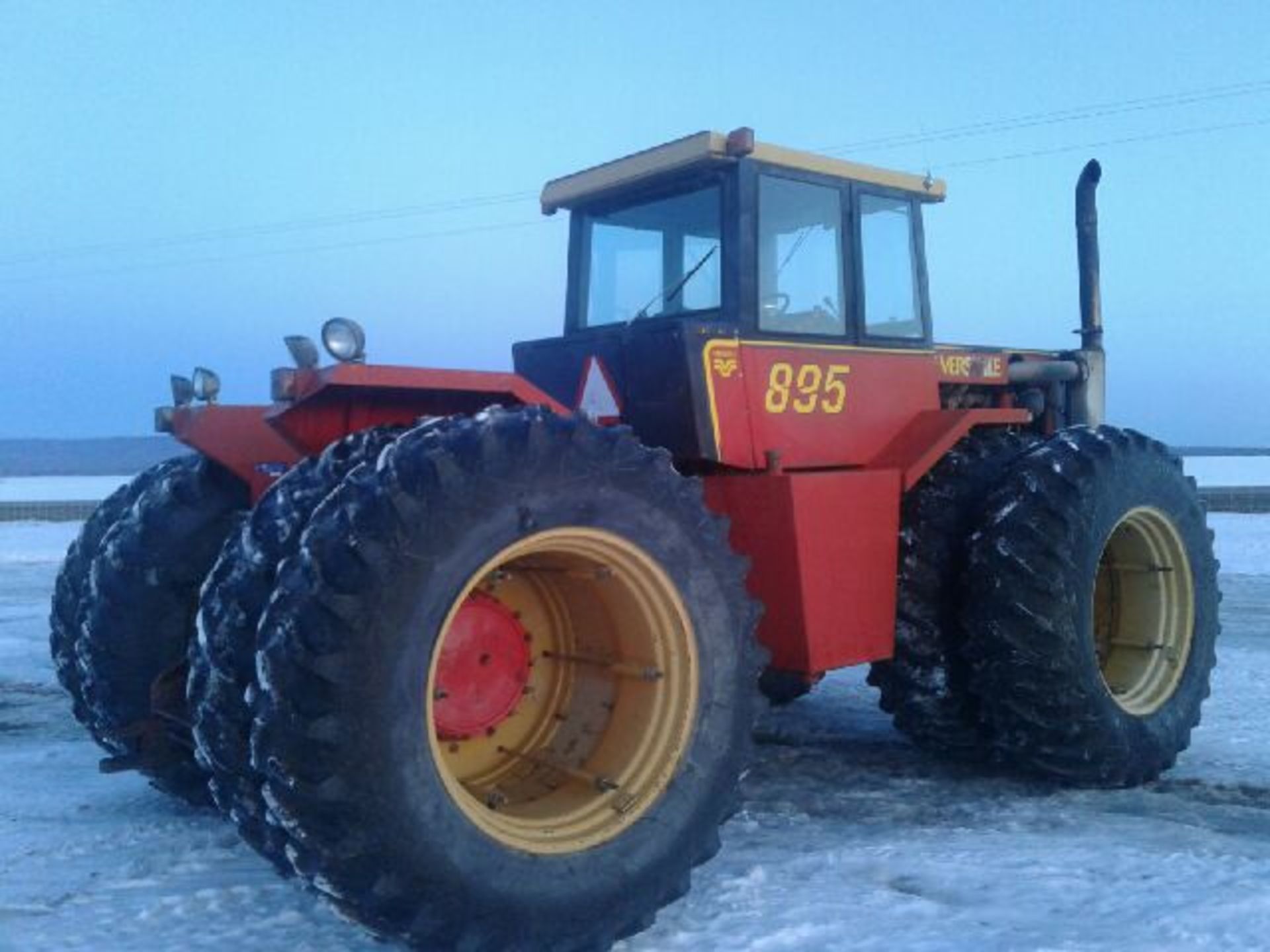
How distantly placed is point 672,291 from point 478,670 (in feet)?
6.65

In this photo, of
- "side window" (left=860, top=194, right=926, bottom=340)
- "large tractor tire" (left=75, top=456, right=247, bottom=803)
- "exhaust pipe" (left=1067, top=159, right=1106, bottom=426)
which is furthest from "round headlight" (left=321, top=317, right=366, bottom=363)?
"exhaust pipe" (left=1067, top=159, right=1106, bottom=426)

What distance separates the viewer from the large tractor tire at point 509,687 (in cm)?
305

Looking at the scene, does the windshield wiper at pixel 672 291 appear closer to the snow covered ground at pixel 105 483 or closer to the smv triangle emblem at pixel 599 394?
the smv triangle emblem at pixel 599 394

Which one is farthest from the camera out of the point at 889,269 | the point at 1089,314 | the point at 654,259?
the point at 1089,314

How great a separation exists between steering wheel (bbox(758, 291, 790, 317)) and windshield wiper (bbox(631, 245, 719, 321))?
293mm

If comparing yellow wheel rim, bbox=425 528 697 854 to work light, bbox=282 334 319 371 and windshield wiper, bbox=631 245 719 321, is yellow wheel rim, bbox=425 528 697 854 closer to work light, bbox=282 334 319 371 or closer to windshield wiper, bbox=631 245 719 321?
work light, bbox=282 334 319 371

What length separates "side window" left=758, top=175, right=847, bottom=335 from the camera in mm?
5125

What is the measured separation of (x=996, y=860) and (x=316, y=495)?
260 centimetres

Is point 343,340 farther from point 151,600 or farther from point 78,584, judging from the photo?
point 78,584

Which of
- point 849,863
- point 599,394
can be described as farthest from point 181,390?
point 849,863

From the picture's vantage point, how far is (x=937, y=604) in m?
5.32

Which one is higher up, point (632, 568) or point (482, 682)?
point (632, 568)

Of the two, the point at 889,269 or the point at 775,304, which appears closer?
the point at 775,304

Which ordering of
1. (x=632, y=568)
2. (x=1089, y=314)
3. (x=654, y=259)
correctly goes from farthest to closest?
(x=1089, y=314) < (x=654, y=259) < (x=632, y=568)
